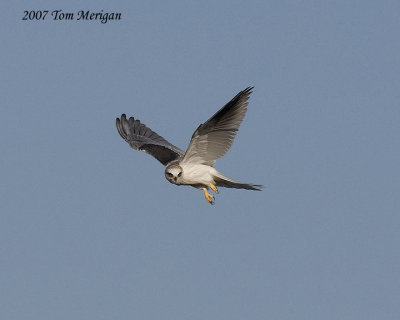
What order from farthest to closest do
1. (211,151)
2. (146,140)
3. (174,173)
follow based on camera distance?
(146,140) → (211,151) → (174,173)

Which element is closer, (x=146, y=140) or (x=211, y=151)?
(x=211, y=151)

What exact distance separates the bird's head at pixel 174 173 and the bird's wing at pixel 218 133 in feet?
1.06

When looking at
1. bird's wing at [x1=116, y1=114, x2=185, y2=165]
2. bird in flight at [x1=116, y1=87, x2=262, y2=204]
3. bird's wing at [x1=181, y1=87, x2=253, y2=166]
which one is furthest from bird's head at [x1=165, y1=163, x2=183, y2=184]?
bird's wing at [x1=116, y1=114, x2=185, y2=165]

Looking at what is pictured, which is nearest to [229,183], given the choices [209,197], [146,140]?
[209,197]

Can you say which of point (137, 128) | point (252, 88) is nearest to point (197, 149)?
point (252, 88)

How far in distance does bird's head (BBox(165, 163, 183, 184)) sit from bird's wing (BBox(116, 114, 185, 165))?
2216 mm

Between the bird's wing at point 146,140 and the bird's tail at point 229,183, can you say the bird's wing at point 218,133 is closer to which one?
the bird's tail at point 229,183

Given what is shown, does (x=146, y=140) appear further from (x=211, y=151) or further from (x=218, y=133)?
(x=218, y=133)

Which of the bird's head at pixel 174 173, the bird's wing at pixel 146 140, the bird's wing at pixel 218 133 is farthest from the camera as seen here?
the bird's wing at pixel 146 140

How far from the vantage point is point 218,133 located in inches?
568

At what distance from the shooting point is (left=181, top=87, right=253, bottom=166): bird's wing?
14125 mm

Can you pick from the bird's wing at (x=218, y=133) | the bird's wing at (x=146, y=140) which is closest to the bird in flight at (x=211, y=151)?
the bird's wing at (x=218, y=133)

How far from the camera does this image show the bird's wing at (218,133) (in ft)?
46.3

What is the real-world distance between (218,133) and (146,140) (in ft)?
17.3
